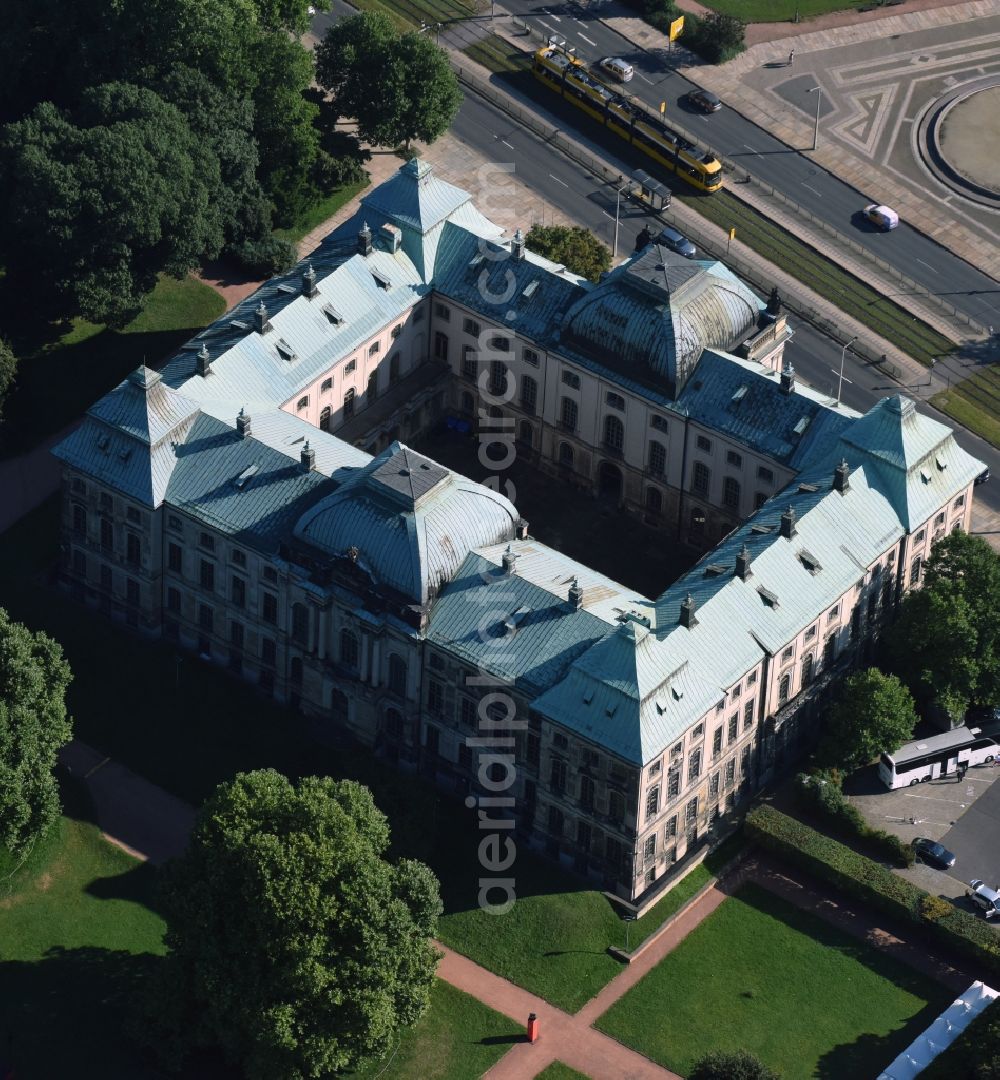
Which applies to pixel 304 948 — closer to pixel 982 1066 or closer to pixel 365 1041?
pixel 365 1041

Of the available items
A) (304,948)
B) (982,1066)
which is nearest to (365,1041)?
(304,948)

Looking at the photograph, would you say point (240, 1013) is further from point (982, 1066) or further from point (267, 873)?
point (982, 1066)

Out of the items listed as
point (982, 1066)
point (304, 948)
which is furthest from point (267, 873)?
point (982, 1066)

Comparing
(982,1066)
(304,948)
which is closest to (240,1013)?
(304,948)

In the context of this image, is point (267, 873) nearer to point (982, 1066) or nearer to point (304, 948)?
point (304, 948)

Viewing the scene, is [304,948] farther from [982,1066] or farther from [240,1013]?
[982,1066]
